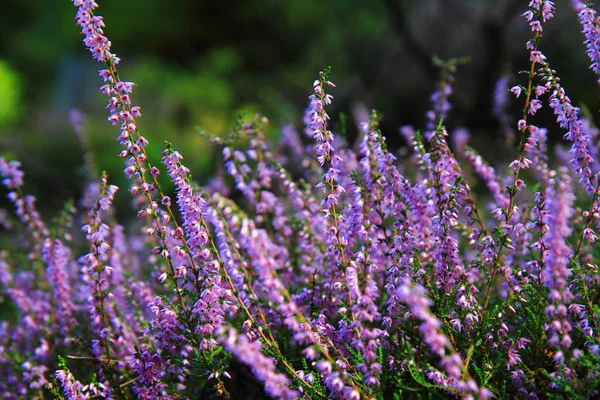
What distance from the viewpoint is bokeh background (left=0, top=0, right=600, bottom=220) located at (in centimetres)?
775

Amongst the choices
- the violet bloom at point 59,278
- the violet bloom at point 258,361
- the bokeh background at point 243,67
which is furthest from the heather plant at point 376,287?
the bokeh background at point 243,67

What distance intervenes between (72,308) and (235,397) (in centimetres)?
124

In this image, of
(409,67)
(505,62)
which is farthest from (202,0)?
(505,62)

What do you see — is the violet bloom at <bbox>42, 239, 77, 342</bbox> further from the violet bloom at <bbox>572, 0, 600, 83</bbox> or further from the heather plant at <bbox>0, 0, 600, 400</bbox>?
the violet bloom at <bbox>572, 0, 600, 83</bbox>

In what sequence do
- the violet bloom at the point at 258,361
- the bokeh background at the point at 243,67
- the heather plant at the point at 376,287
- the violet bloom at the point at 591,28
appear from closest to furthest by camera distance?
the violet bloom at the point at 258,361 → the heather plant at the point at 376,287 → the violet bloom at the point at 591,28 → the bokeh background at the point at 243,67

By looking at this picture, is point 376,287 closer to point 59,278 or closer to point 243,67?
point 59,278

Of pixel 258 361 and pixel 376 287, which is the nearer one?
pixel 258 361

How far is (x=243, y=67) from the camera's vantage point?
1590 cm

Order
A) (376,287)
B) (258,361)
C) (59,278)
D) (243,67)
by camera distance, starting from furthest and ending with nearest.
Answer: (243,67)
(59,278)
(376,287)
(258,361)

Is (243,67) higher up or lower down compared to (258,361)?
higher up

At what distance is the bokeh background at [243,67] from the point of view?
25.4ft

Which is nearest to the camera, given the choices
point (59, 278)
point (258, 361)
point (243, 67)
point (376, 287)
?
point (258, 361)

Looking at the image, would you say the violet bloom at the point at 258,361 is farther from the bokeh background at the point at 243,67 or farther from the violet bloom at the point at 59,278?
the bokeh background at the point at 243,67

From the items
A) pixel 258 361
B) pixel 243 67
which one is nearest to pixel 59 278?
pixel 258 361
